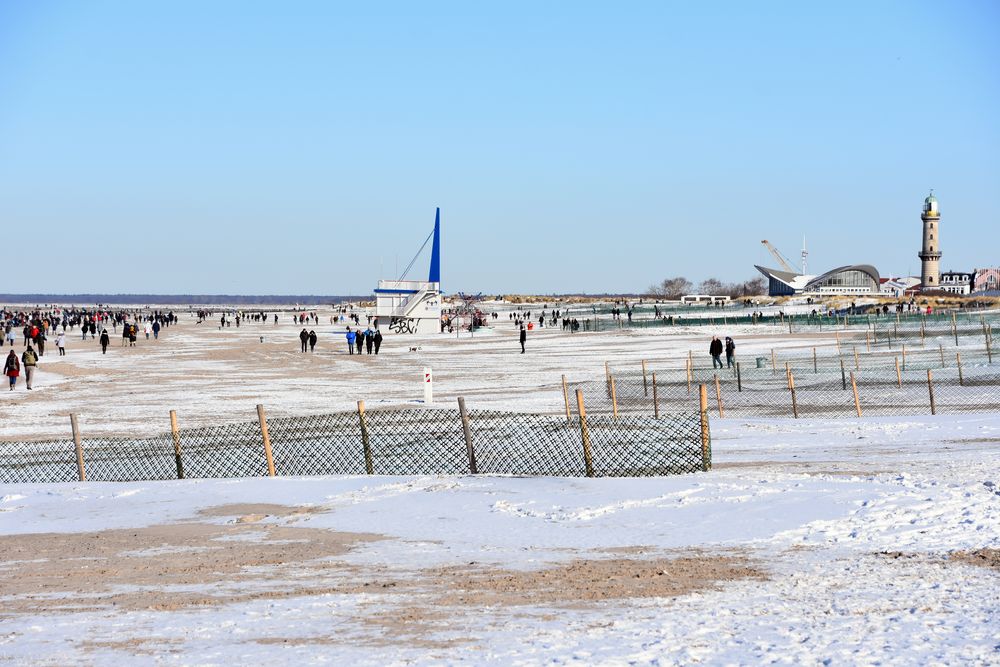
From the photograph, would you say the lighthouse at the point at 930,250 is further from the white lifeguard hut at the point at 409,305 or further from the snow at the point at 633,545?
the snow at the point at 633,545

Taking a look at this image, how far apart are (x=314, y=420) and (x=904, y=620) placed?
20.3m

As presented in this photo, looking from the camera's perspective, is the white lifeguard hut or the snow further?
the white lifeguard hut

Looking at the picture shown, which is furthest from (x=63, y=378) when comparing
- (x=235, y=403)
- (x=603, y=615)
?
(x=603, y=615)

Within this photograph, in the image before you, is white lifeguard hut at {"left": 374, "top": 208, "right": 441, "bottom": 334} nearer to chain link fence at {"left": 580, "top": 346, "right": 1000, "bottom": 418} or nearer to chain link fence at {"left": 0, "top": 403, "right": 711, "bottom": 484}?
chain link fence at {"left": 580, "top": 346, "right": 1000, "bottom": 418}

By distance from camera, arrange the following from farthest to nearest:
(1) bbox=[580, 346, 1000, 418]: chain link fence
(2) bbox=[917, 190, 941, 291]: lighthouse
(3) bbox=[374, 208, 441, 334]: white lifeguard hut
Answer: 1. (2) bbox=[917, 190, 941, 291]: lighthouse
2. (3) bbox=[374, 208, 441, 334]: white lifeguard hut
3. (1) bbox=[580, 346, 1000, 418]: chain link fence

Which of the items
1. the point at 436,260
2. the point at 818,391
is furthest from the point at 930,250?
the point at 818,391

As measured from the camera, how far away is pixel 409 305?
89.6 m

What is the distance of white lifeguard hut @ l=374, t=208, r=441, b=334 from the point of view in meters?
89.7

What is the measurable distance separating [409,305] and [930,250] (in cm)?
10931

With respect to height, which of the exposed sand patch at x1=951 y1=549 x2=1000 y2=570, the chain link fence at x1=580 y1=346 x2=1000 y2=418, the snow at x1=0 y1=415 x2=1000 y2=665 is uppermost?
the snow at x1=0 y1=415 x2=1000 y2=665

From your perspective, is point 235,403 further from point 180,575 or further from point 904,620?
point 904,620

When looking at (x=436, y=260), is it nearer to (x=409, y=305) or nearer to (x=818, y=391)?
(x=409, y=305)

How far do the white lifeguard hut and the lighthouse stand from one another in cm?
10427

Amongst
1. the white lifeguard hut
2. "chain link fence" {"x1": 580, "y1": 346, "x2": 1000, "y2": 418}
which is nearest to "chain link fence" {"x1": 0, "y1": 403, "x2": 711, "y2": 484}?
"chain link fence" {"x1": 580, "y1": 346, "x2": 1000, "y2": 418}
